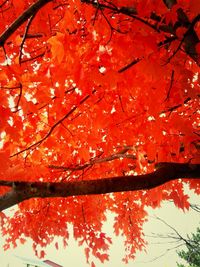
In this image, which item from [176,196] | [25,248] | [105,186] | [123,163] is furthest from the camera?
[25,248]

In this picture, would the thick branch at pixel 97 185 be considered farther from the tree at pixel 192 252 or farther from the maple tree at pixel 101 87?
the tree at pixel 192 252

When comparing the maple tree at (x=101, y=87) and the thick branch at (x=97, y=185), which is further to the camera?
the maple tree at (x=101, y=87)

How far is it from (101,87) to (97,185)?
4.62 ft

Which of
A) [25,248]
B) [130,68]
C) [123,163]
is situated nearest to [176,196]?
[123,163]

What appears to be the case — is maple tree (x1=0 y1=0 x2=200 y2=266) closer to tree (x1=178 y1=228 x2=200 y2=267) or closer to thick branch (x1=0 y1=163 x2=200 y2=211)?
thick branch (x1=0 y1=163 x2=200 y2=211)

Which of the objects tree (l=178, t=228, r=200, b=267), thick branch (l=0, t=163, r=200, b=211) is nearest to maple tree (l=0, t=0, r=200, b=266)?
thick branch (l=0, t=163, r=200, b=211)

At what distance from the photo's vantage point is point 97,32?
2742mm

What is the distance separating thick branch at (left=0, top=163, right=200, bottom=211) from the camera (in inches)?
71.0

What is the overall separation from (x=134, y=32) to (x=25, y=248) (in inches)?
767

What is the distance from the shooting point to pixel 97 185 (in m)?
2.05

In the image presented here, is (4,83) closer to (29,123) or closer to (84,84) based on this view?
(84,84)

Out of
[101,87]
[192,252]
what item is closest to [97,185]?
[101,87]

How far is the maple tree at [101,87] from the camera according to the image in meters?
2.08

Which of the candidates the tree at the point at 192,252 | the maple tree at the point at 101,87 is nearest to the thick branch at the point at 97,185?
the maple tree at the point at 101,87
